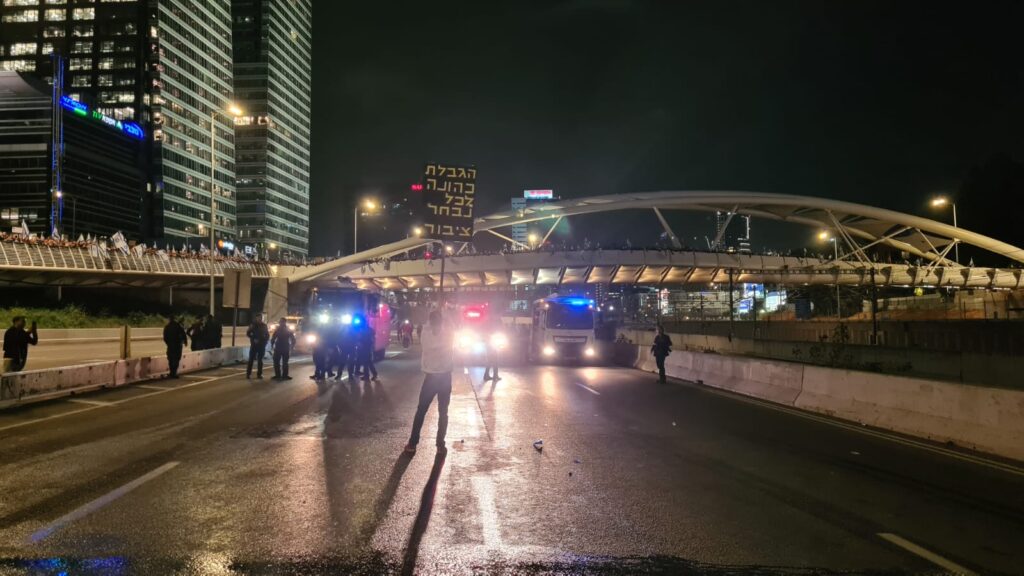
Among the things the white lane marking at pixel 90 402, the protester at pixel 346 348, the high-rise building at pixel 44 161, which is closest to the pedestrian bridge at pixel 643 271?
the protester at pixel 346 348

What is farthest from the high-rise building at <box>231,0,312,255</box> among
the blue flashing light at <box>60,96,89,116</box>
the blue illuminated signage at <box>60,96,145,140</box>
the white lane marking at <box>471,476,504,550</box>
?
the white lane marking at <box>471,476,504,550</box>

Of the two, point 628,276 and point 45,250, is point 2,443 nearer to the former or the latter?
point 45,250

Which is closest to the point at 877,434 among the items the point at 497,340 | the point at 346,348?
the point at 346,348

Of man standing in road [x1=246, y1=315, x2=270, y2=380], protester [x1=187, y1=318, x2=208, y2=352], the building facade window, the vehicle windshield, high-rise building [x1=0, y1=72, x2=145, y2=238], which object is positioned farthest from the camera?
the building facade window

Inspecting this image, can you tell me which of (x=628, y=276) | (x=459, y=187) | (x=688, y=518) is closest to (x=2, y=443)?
(x=688, y=518)

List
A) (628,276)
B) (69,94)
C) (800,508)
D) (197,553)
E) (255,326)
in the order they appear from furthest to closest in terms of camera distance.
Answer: (69,94)
(628,276)
(255,326)
(800,508)
(197,553)

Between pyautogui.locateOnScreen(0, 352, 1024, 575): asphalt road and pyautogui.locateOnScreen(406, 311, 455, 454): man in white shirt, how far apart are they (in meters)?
0.47

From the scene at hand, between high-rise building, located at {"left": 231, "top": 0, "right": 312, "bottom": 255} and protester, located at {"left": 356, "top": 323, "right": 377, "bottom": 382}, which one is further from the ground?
high-rise building, located at {"left": 231, "top": 0, "right": 312, "bottom": 255}

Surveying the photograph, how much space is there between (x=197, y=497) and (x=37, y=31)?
138 metres

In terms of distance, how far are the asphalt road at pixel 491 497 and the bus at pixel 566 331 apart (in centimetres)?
1683

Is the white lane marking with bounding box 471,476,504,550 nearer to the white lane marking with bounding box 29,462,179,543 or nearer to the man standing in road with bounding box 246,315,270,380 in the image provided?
the white lane marking with bounding box 29,462,179,543

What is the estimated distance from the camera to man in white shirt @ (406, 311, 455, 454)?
8.58 metres

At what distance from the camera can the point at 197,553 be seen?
4707 mm

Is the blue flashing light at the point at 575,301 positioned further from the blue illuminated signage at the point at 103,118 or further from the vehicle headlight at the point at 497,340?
the blue illuminated signage at the point at 103,118
